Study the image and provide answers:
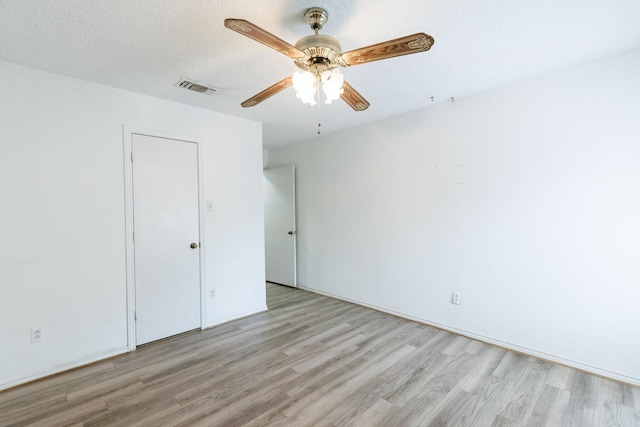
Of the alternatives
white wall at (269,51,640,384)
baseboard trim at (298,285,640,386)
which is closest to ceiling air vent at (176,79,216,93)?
white wall at (269,51,640,384)

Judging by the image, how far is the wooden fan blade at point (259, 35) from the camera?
122 centimetres

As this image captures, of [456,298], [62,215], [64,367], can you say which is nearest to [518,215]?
[456,298]

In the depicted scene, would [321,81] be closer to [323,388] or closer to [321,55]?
[321,55]

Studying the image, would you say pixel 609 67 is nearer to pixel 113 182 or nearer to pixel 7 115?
pixel 113 182

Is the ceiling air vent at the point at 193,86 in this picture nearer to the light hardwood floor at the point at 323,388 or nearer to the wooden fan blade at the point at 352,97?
the wooden fan blade at the point at 352,97

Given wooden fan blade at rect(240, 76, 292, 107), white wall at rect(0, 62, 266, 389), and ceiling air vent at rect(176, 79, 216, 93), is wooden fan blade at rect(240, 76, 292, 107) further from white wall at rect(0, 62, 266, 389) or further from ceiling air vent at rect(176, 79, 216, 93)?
white wall at rect(0, 62, 266, 389)

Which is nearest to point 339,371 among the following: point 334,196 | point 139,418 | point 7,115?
point 139,418

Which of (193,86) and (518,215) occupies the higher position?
(193,86)

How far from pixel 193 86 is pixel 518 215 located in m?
3.18

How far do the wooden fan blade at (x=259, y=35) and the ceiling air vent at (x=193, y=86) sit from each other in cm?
139

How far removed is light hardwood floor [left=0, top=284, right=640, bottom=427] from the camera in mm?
1826

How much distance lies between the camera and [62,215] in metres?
2.37

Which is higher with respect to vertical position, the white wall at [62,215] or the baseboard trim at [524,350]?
the white wall at [62,215]

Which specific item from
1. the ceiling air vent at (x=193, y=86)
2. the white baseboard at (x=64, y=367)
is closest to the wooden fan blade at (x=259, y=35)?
the ceiling air vent at (x=193, y=86)
